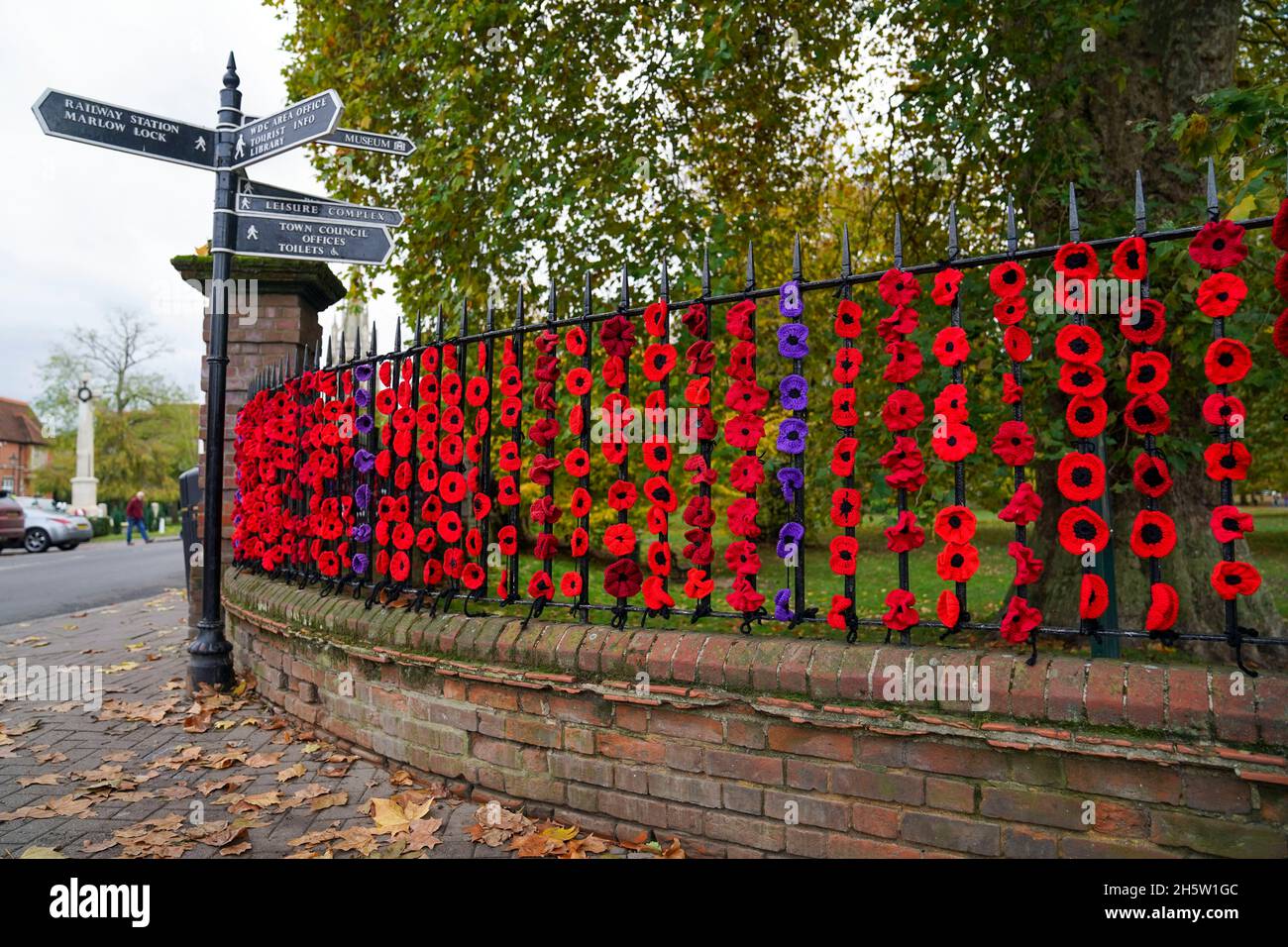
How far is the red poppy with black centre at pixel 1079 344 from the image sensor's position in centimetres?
244

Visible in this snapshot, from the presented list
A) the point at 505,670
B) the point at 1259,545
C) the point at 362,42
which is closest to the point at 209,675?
the point at 505,670

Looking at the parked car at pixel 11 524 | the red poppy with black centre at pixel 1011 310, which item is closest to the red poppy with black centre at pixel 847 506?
the red poppy with black centre at pixel 1011 310

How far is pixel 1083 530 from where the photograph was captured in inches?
96.1

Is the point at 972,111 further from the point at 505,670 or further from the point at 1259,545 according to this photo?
the point at 1259,545

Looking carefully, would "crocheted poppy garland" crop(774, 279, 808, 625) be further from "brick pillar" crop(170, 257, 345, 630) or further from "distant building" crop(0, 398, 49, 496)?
"distant building" crop(0, 398, 49, 496)

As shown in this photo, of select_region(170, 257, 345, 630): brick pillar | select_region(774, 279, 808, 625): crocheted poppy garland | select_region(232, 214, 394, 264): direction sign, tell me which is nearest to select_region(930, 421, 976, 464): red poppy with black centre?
select_region(774, 279, 808, 625): crocheted poppy garland

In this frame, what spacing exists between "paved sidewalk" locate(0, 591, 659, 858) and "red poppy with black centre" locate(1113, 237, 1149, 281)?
251 centimetres

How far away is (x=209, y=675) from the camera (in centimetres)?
510

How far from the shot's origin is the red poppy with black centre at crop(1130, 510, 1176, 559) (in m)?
2.32

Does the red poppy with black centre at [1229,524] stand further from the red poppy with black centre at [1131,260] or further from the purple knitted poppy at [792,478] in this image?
the purple knitted poppy at [792,478]

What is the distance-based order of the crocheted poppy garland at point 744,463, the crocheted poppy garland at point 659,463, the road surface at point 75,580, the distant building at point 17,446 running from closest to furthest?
the crocheted poppy garland at point 744,463 → the crocheted poppy garland at point 659,463 → the road surface at point 75,580 → the distant building at point 17,446

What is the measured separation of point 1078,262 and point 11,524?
25409 mm

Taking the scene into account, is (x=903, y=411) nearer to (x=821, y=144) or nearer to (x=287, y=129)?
(x=287, y=129)

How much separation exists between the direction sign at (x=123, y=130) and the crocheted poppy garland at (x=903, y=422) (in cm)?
450
